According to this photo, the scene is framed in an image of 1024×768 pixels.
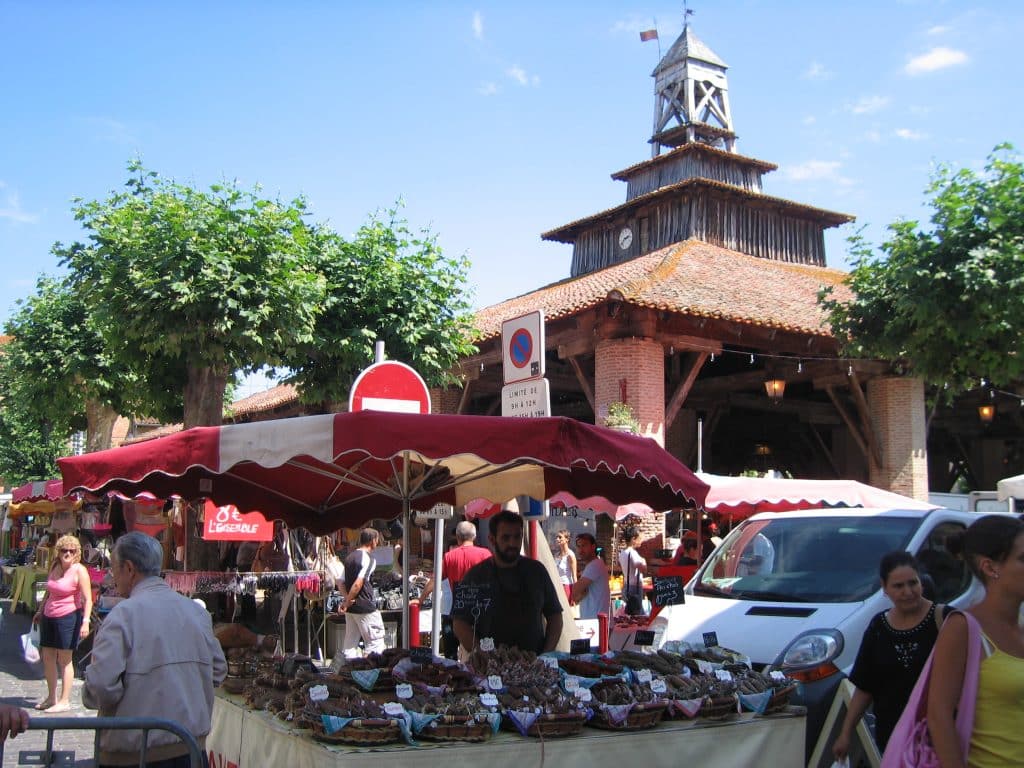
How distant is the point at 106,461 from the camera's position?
17.6 feet

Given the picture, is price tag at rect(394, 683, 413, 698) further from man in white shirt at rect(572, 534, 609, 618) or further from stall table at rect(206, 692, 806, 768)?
man in white shirt at rect(572, 534, 609, 618)

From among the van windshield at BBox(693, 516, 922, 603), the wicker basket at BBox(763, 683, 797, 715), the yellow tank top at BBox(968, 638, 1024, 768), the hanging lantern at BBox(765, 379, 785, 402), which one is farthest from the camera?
the hanging lantern at BBox(765, 379, 785, 402)

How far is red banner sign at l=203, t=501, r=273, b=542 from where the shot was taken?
11047 millimetres

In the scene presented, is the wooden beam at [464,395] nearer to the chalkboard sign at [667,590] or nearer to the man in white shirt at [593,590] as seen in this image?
the man in white shirt at [593,590]

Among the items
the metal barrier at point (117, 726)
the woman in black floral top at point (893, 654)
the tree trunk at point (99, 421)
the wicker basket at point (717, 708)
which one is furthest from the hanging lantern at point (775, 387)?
the metal barrier at point (117, 726)

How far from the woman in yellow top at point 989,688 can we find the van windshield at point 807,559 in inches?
134

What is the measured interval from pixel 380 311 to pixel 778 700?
42.2 ft

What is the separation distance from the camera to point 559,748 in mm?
4324

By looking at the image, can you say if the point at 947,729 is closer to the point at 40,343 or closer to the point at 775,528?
the point at 775,528

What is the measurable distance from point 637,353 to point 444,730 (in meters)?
13.8

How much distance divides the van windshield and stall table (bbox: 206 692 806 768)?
1.65 meters

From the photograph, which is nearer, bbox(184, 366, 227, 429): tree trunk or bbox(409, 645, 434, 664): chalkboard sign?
bbox(409, 645, 434, 664): chalkboard sign

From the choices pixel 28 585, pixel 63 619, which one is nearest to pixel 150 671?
pixel 63 619

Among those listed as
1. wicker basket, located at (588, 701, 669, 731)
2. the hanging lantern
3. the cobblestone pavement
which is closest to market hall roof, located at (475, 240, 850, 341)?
the hanging lantern
